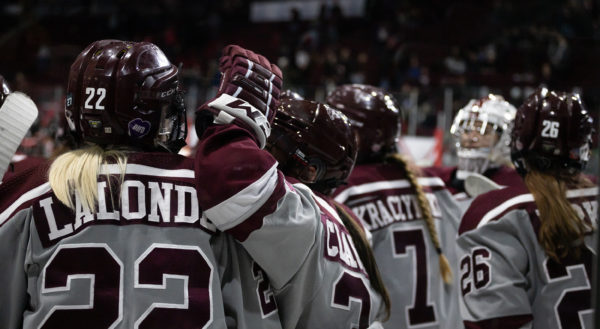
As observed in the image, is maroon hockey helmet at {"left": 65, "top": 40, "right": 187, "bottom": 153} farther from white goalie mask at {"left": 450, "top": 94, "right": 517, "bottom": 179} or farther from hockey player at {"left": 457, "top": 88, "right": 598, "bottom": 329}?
white goalie mask at {"left": 450, "top": 94, "right": 517, "bottom": 179}

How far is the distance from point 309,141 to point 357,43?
12.0m

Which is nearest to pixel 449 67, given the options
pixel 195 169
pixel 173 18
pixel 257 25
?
pixel 257 25

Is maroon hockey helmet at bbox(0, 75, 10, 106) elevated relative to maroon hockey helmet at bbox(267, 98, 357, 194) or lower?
elevated

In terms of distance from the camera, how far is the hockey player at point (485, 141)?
3.43 metres

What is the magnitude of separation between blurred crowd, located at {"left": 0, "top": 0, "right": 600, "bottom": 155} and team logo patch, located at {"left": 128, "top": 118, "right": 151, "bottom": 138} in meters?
5.23

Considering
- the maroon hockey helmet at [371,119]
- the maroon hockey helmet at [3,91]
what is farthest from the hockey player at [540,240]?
the maroon hockey helmet at [3,91]

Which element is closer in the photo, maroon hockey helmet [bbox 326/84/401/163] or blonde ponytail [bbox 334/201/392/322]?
blonde ponytail [bbox 334/201/392/322]

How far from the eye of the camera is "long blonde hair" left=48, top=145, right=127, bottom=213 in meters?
1.63

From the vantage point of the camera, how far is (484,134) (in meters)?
3.42

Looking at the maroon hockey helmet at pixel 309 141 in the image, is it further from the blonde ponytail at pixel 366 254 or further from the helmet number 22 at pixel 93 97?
the helmet number 22 at pixel 93 97

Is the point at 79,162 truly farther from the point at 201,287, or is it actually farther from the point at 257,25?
the point at 257,25

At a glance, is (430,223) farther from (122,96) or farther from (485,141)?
(122,96)

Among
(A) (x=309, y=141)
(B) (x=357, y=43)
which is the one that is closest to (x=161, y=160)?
(A) (x=309, y=141)

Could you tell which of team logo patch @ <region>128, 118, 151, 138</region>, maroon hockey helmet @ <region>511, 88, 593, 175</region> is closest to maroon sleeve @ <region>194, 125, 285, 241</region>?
team logo patch @ <region>128, 118, 151, 138</region>
